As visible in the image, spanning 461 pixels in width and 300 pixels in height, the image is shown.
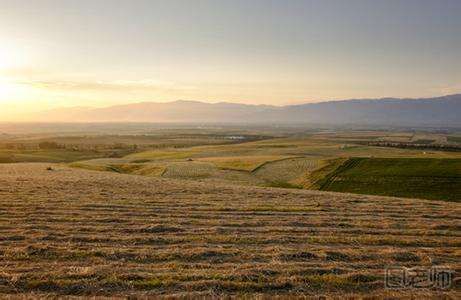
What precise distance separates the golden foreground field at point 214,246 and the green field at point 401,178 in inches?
919

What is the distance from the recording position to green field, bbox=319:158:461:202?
4678cm

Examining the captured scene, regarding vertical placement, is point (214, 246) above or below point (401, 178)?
above

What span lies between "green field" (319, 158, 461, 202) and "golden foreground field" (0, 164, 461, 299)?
23.4 m

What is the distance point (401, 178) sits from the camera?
53031mm

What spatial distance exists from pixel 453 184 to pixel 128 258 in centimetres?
4658

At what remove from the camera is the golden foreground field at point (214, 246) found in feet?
35.7

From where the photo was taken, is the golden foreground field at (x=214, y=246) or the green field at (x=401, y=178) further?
the green field at (x=401, y=178)

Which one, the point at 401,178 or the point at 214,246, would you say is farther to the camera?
the point at 401,178

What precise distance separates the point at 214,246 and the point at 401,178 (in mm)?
44811

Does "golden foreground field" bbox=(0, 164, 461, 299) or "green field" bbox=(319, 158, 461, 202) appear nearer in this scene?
"golden foreground field" bbox=(0, 164, 461, 299)

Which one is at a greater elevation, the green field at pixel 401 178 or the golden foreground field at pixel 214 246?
the golden foreground field at pixel 214 246

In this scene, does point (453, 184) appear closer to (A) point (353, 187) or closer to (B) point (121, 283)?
(A) point (353, 187)

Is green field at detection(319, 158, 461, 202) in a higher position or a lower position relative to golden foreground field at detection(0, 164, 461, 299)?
lower

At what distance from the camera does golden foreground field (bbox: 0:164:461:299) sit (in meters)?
10.9
